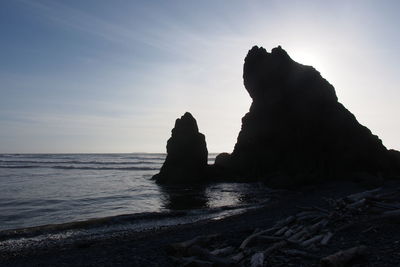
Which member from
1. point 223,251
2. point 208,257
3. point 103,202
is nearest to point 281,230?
point 223,251

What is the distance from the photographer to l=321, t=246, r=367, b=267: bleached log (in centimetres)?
841

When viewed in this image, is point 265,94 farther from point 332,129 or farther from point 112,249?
point 112,249

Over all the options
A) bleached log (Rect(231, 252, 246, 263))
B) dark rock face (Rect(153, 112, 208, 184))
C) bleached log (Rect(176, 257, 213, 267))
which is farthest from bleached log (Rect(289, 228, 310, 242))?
dark rock face (Rect(153, 112, 208, 184))

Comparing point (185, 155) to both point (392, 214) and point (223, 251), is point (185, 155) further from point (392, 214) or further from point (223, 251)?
point (223, 251)

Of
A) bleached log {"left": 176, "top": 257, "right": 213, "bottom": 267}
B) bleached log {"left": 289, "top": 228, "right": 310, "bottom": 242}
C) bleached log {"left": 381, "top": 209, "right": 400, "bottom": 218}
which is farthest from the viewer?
bleached log {"left": 381, "top": 209, "right": 400, "bottom": 218}

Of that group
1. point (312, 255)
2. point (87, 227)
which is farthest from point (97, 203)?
point (312, 255)

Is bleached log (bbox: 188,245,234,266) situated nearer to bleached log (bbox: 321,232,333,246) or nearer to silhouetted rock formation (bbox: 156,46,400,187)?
bleached log (bbox: 321,232,333,246)

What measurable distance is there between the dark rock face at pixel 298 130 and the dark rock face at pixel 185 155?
555cm

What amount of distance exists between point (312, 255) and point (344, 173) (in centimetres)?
3358

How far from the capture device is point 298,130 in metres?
43.6

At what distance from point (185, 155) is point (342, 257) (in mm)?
37411

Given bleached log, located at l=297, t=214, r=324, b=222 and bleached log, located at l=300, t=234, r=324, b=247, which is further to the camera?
bleached log, located at l=297, t=214, r=324, b=222

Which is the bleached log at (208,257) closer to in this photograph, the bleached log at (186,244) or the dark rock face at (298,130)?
the bleached log at (186,244)

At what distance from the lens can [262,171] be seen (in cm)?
4569
